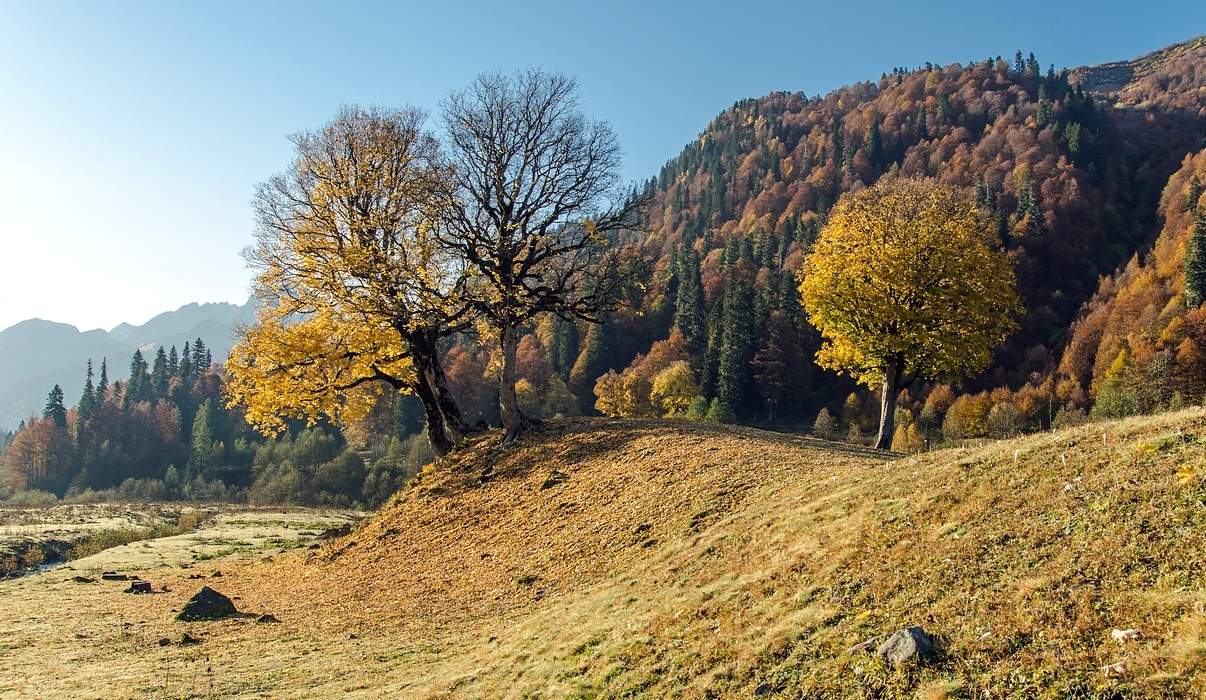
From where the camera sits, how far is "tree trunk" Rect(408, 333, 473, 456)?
29.8 m

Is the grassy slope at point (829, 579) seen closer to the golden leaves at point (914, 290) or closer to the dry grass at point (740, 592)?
the dry grass at point (740, 592)

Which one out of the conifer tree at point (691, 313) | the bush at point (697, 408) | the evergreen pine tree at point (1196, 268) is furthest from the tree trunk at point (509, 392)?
the conifer tree at point (691, 313)

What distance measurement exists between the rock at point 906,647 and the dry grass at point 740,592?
6.7 inches

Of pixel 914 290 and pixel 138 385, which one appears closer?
pixel 914 290

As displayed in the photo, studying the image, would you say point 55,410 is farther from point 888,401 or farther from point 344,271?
point 888,401

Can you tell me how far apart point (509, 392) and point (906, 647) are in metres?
23.2

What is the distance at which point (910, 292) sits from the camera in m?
29.9

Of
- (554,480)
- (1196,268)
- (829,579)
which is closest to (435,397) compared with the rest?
(554,480)

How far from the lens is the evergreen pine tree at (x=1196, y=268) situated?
102375mm

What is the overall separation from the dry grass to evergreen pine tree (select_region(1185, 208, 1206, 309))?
117 meters

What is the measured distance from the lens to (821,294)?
30719 millimetres

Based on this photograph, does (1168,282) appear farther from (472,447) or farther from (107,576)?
(107,576)

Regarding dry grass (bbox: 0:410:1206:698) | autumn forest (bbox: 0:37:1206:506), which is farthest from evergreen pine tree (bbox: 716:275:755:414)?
dry grass (bbox: 0:410:1206:698)

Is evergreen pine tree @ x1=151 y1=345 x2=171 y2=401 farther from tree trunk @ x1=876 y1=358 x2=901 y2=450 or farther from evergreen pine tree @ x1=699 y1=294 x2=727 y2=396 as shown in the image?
tree trunk @ x1=876 y1=358 x2=901 y2=450
